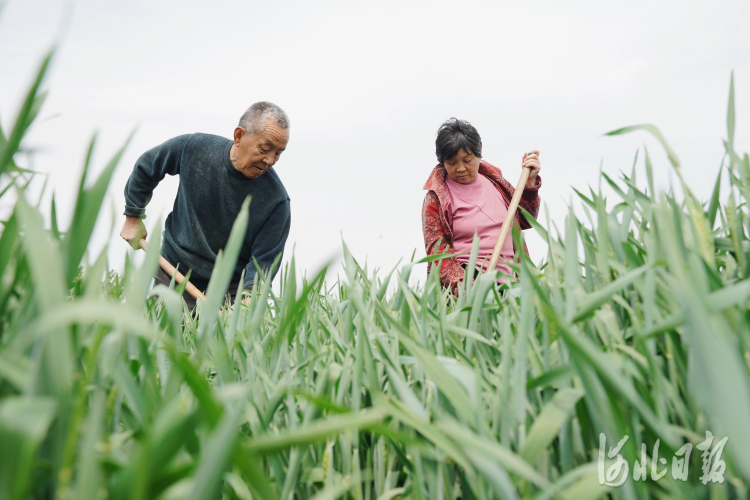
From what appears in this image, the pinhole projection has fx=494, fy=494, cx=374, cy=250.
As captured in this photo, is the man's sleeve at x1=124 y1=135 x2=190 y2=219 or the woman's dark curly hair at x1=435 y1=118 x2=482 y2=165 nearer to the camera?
the woman's dark curly hair at x1=435 y1=118 x2=482 y2=165

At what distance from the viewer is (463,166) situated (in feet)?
9.19

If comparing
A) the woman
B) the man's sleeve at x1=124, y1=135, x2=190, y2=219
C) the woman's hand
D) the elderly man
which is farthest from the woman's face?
the man's sleeve at x1=124, y1=135, x2=190, y2=219

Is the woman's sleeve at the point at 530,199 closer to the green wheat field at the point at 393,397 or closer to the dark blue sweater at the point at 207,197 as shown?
the dark blue sweater at the point at 207,197

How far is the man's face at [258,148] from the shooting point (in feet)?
8.84

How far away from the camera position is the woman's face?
9.17ft

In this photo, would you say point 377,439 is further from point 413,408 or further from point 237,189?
point 237,189

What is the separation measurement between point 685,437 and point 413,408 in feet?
0.70

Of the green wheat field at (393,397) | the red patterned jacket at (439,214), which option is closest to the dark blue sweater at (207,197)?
the red patterned jacket at (439,214)

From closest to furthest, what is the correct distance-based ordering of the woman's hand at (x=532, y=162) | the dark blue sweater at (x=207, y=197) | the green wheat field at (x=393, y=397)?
the green wheat field at (x=393, y=397) < the woman's hand at (x=532, y=162) < the dark blue sweater at (x=207, y=197)

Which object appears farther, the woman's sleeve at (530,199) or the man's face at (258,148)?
the woman's sleeve at (530,199)

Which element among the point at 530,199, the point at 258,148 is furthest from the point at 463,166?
the point at 258,148

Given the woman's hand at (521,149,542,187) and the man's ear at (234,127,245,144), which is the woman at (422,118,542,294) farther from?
the man's ear at (234,127,245,144)

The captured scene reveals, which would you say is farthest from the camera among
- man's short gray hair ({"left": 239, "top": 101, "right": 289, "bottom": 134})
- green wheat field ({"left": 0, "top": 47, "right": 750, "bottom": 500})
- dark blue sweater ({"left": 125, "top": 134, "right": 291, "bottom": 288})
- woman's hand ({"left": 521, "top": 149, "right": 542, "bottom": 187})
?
dark blue sweater ({"left": 125, "top": 134, "right": 291, "bottom": 288})

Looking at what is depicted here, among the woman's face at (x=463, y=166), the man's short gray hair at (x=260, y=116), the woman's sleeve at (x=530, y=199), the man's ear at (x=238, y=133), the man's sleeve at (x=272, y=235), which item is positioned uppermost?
the man's short gray hair at (x=260, y=116)
